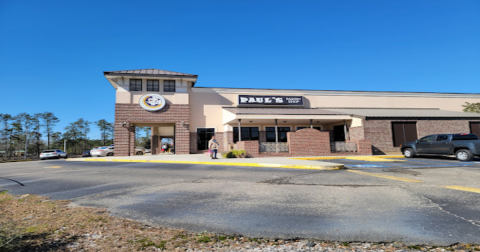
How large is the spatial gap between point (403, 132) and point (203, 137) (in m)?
19.0

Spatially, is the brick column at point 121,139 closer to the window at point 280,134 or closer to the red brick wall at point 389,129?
the window at point 280,134

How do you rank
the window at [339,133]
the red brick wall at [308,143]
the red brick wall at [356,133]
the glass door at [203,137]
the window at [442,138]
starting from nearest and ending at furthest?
the window at [442,138], the red brick wall at [308,143], the red brick wall at [356,133], the window at [339,133], the glass door at [203,137]

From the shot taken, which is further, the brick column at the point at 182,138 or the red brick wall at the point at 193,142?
the red brick wall at the point at 193,142

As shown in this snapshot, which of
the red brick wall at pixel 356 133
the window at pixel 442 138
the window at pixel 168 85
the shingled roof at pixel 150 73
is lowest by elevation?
the window at pixel 442 138

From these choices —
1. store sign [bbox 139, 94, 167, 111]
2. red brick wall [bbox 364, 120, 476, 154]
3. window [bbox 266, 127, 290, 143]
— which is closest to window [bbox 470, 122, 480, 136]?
red brick wall [bbox 364, 120, 476, 154]

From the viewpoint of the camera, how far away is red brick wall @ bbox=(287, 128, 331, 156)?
725 inches

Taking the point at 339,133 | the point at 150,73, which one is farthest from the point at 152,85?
the point at 339,133

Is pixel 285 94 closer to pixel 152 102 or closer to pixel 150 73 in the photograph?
pixel 152 102

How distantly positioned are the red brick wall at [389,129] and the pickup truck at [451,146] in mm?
5082

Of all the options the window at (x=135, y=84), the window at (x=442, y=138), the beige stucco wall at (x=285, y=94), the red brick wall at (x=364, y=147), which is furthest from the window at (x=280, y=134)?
the window at (x=135, y=84)

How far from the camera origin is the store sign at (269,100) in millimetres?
24234

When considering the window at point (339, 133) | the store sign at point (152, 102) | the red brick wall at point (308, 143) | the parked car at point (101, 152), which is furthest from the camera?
the parked car at point (101, 152)

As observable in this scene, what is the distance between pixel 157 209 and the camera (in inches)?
163

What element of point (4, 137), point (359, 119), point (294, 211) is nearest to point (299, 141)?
point (359, 119)
